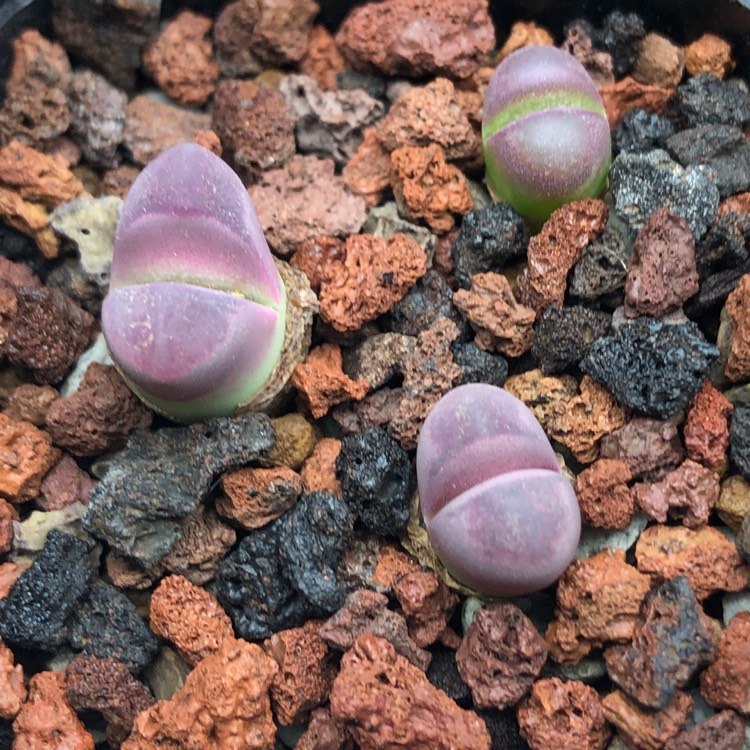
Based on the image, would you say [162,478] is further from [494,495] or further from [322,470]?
[494,495]

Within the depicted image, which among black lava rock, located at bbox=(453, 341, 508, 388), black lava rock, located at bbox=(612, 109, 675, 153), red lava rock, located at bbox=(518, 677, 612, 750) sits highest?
black lava rock, located at bbox=(612, 109, 675, 153)

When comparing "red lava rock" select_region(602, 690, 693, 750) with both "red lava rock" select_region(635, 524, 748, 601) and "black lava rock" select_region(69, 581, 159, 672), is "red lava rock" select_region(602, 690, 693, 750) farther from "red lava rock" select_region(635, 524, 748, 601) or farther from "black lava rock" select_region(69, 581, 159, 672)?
"black lava rock" select_region(69, 581, 159, 672)

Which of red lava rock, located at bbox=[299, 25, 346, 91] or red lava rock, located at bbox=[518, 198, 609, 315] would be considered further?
red lava rock, located at bbox=[299, 25, 346, 91]

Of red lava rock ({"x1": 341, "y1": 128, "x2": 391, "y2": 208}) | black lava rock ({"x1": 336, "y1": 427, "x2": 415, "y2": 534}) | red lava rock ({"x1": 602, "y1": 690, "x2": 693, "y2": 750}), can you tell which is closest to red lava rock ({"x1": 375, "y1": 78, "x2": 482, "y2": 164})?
red lava rock ({"x1": 341, "y1": 128, "x2": 391, "y2": 208})

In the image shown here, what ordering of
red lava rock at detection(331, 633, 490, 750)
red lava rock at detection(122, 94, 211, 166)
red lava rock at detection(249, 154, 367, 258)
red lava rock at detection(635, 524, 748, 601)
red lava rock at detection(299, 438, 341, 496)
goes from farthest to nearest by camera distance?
red lava rock at detection(122, 94, 211, 166), red lava rock at detection(249, 154, 367, 258), red lava rock at detection(299, 438, 341, 496), red lava rock at detection(635, 524, 748, 601), red lava rock at detection(331, 633, 490, 750)

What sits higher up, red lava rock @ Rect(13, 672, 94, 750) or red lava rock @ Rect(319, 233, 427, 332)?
red lava rock @ Rect(319, 233, 427, 332)

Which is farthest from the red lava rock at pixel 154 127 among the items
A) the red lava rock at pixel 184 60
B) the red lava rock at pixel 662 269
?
the red lava rock at pixel 662 269

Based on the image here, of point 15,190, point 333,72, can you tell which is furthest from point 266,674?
point 333,72

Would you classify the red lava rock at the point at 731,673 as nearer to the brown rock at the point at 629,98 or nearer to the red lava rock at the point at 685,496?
the red lava rock at the point at 685,496
